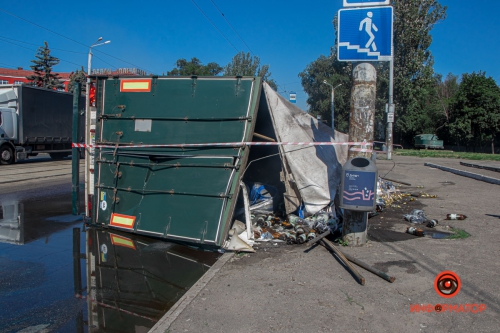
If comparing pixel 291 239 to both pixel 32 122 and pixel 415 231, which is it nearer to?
pixel 415 231

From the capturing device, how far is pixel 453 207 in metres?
8.63

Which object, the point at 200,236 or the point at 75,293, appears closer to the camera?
the point at 75,293

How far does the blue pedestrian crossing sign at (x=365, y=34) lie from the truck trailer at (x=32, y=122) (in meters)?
17.4

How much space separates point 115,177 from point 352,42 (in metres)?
4.36

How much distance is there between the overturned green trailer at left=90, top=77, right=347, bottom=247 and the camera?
584 centimetres

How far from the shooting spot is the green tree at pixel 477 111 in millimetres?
38406

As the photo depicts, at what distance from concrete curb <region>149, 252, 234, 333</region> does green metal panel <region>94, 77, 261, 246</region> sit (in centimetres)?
51

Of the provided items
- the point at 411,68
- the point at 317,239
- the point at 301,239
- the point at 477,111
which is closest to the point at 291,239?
the point at 301,239

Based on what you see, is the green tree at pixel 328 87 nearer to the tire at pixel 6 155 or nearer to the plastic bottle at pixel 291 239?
the tire at pixel 6 155

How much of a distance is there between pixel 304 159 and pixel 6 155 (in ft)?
53.8

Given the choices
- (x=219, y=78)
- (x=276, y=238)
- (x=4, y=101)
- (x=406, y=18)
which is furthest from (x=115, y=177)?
(x=406, y=18)

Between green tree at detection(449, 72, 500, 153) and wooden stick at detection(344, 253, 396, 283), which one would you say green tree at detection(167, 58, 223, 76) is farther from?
wooden stick at detection(344, 253, 396, 283)

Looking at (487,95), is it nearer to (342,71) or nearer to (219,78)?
(342,71)

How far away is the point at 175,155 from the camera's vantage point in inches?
244
